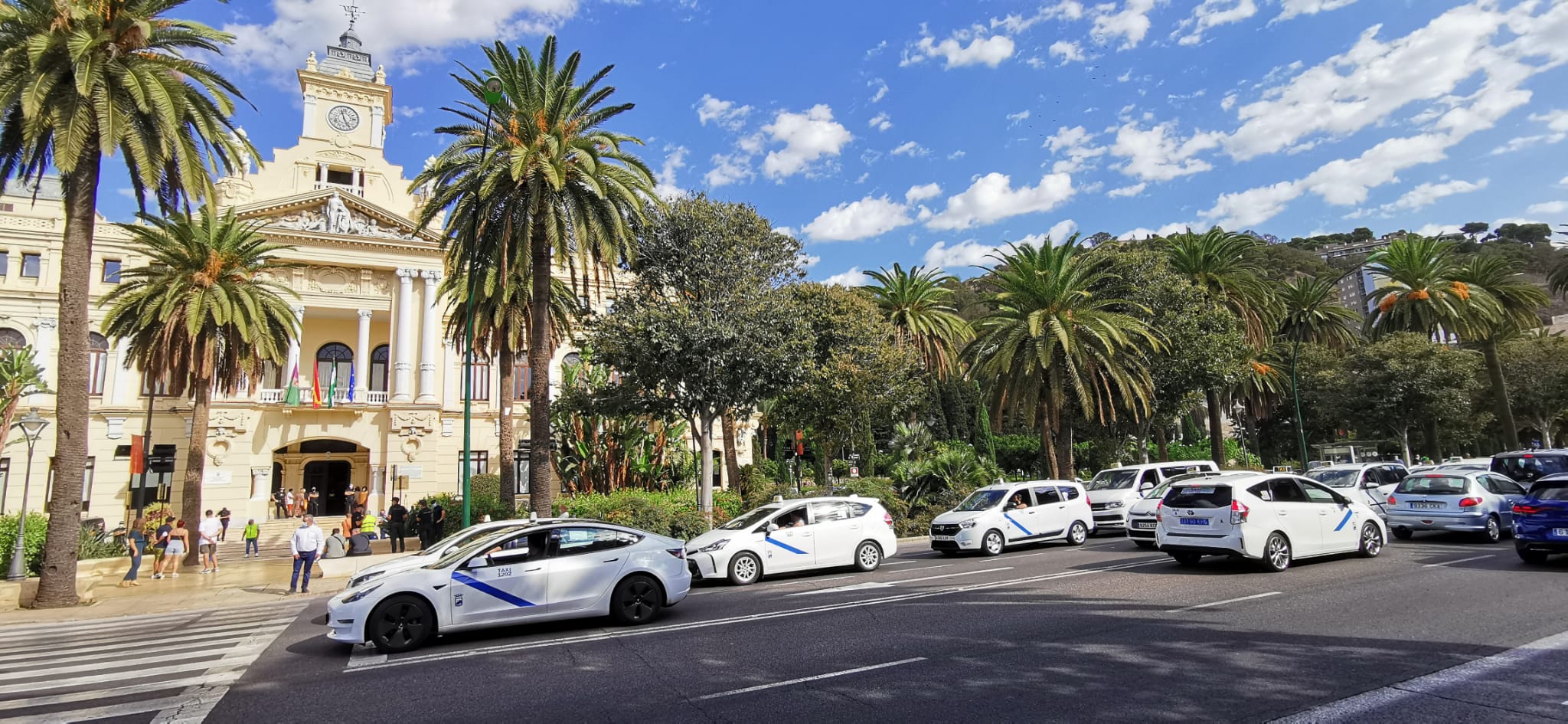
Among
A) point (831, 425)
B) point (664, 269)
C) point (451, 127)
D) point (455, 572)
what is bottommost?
point (455, 572)

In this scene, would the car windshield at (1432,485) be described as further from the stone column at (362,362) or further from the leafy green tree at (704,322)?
the stone column at (362,362)

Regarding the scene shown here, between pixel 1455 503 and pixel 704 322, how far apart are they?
57.3 ft

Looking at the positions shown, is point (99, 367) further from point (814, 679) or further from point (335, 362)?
point (814, 679)

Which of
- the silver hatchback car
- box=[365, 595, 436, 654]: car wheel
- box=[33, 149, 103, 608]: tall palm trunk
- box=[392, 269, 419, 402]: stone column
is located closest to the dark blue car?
the silver hatchback car

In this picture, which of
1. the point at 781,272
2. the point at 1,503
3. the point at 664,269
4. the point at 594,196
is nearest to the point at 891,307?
the point at 781,272

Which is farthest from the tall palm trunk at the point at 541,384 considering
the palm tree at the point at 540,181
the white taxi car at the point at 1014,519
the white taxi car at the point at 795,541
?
the white taxi car at the point at 1014,519

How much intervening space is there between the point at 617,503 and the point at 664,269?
8.13 m

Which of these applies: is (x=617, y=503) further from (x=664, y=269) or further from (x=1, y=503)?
(x=1, y=503)

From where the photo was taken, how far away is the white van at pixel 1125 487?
63.5 feet

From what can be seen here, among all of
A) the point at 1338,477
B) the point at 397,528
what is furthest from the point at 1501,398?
Answer: the point at 397,528

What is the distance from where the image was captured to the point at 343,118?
43.4m

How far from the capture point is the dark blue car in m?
11.2

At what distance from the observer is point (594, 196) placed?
1983cm

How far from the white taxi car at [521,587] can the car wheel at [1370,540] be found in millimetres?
11238
